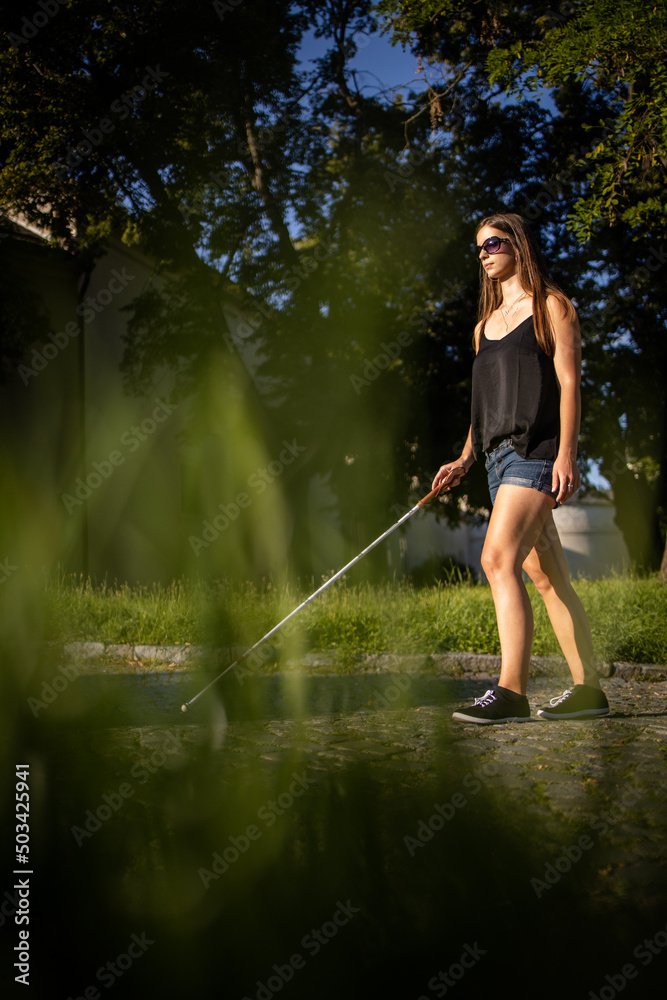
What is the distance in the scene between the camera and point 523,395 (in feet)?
12.3

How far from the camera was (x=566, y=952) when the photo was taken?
1.64 metres

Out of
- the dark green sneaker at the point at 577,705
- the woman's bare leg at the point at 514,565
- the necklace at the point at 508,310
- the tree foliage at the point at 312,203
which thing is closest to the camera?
the woman's bare leg at the point at 514,565

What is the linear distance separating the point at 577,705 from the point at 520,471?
1.17m

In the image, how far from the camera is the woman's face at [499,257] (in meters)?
3.94

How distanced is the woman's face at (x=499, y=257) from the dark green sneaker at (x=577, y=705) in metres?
2.08

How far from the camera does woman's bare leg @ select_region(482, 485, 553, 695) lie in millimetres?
3678

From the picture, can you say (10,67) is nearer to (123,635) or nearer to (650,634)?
(123,635)

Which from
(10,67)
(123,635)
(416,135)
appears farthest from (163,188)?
(123,635)

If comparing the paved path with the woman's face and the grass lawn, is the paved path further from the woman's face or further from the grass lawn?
the woman's face

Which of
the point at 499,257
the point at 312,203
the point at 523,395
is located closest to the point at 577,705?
the point at 523,395

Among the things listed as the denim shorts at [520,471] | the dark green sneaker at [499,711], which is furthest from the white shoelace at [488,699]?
the denim shorts at [520,471]

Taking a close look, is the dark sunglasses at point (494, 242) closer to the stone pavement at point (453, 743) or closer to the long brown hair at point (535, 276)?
the long brown hair at point (535, 276)

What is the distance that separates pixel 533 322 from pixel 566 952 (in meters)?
2.85

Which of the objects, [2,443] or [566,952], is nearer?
[566,952]
